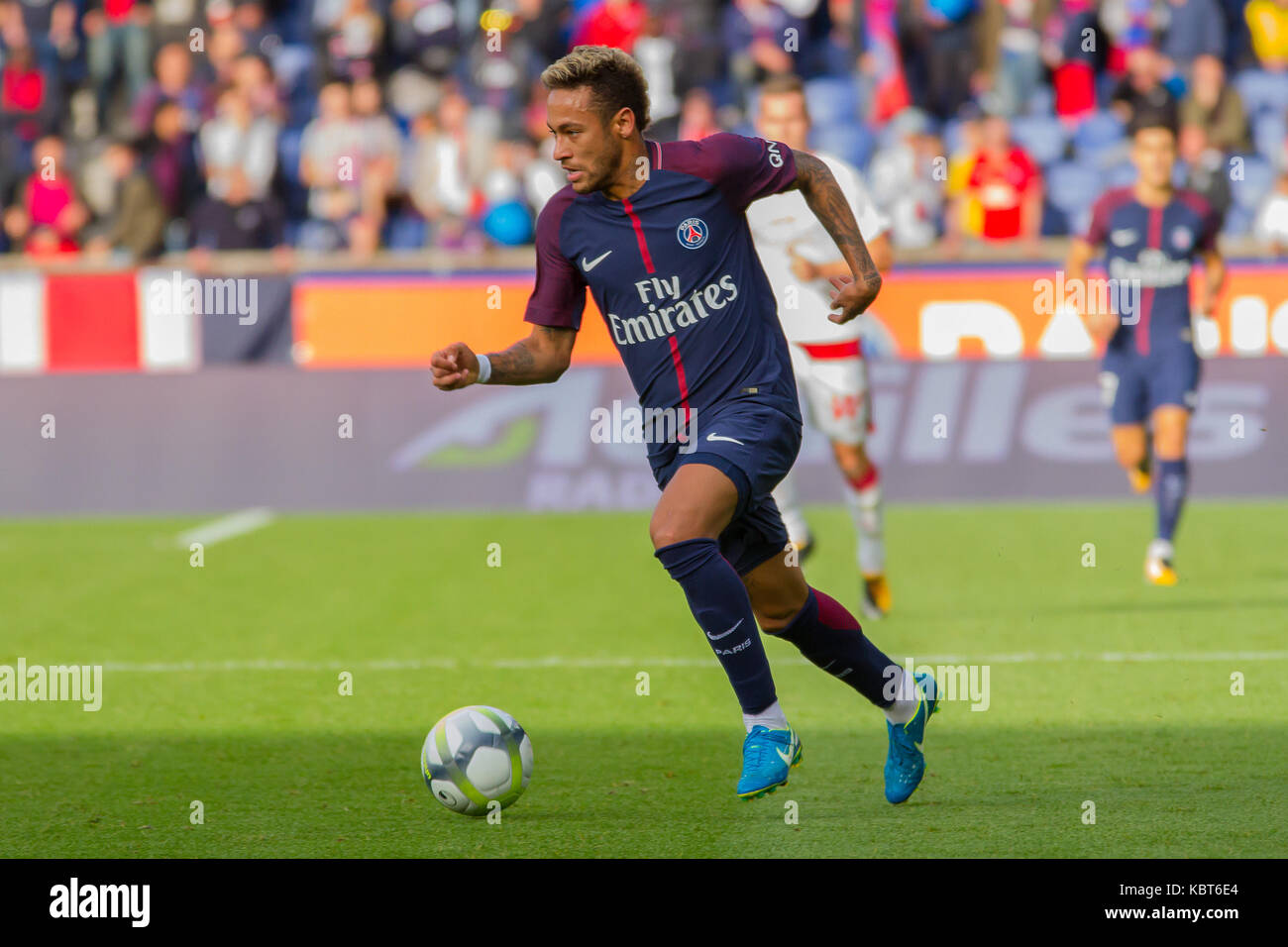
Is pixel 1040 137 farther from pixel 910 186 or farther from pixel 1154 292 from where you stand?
pixel 1154 292

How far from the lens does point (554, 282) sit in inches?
210

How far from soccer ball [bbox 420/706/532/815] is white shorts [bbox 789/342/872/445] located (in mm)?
3858

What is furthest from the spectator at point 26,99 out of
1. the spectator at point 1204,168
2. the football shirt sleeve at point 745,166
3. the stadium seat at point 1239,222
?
the football shirt sleeve at point 745,166

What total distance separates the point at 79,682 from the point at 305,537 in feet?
15.9

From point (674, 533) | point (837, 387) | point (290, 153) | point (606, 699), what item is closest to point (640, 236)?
point (674, 533)

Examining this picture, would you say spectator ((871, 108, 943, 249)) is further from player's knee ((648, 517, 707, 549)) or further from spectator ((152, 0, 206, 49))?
player's knee ((648, 517, 707, 549))

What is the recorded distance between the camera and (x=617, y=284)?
5191 millimetres

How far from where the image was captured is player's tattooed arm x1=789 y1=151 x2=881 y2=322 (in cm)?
505

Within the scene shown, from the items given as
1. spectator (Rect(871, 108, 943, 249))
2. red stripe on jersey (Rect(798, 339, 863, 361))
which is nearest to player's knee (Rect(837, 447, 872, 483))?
red stripe on jersey (Rect(798, 339, 863, 361))

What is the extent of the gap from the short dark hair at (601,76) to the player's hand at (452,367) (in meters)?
0.79

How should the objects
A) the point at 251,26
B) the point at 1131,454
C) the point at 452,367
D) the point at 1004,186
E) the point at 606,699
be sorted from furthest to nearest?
the point at 251,26
the point at 1004,186
the point at 1131,454
the point at 606,699
the point at 452,367

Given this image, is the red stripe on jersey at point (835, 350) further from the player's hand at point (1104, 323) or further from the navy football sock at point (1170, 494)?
the navy football sock at point (1170, 494)

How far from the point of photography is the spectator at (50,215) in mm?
16234

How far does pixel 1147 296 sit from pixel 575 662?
167 inches
